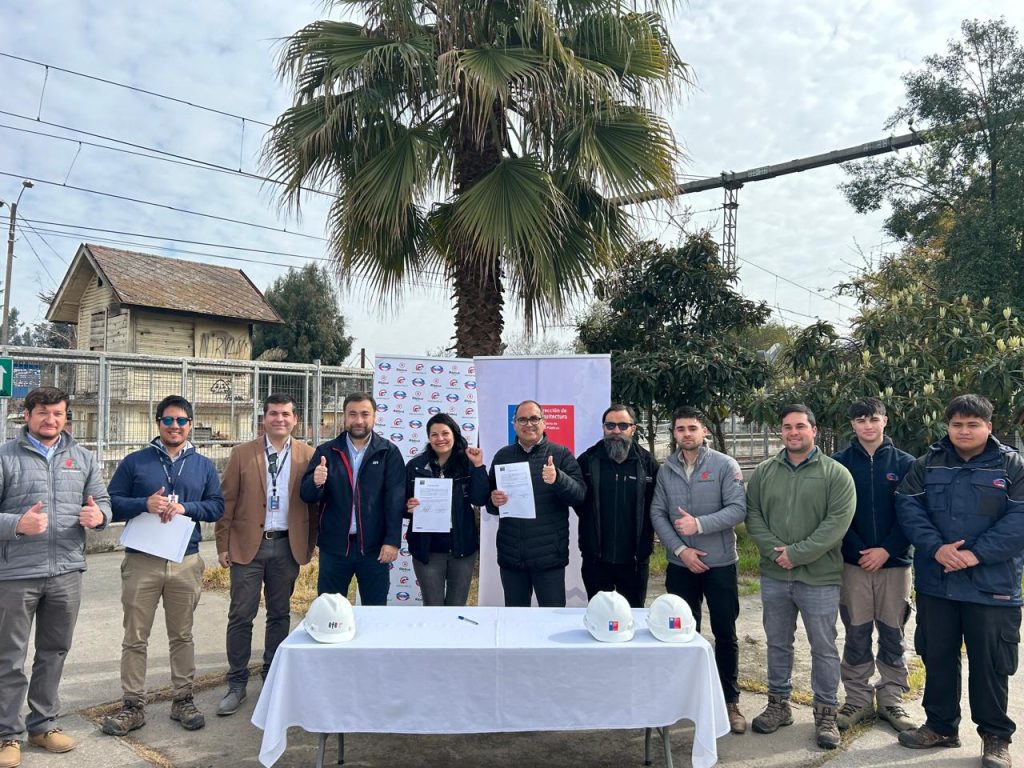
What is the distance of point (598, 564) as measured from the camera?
14.5ft

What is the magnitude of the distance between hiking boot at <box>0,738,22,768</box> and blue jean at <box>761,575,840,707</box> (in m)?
4.04

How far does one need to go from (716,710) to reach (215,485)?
310 centimetres

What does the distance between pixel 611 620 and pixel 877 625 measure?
78.1 inches

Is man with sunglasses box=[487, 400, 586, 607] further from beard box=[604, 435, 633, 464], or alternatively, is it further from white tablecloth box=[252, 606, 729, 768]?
white tablecloth box=[252, 606, 729, 768]

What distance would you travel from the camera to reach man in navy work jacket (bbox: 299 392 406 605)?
173 inches

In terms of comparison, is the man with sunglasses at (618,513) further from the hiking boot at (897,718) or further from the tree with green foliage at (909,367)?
the tree with green foliage at (909,367)

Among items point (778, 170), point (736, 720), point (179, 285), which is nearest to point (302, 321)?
point (179, 285)

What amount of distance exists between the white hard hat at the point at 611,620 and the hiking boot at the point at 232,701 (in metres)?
2.40

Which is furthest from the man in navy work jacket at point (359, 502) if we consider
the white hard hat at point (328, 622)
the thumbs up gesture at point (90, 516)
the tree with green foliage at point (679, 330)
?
the tree with green foliage at point (679, 330)

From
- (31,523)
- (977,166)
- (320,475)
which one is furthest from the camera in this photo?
(977,166)

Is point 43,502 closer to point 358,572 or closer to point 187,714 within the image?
point 187,714

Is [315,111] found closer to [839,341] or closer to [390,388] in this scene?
[390,388]

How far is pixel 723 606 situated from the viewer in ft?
13.4

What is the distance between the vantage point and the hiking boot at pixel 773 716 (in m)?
3.92
